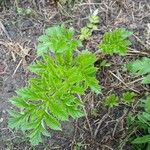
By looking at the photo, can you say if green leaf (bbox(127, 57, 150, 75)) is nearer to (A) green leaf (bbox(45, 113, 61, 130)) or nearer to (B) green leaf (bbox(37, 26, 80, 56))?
(B) green leaf (bbox(37, 26, 80, 56))

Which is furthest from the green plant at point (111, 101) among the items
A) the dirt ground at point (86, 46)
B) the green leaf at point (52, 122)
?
the green leaf at point (52, 122)

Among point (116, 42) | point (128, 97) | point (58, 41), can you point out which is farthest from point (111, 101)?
point (58, 41)

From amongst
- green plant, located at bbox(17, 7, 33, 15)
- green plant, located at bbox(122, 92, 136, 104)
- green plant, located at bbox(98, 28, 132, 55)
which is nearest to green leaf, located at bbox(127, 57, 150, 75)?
green plant, located at bbox(98, 28, 132, 55)

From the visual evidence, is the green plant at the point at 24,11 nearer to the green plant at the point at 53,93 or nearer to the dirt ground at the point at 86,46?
the dirt ground at the point at 86,46

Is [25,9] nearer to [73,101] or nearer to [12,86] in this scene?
[12,86]

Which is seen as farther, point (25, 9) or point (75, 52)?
point (25, 9)

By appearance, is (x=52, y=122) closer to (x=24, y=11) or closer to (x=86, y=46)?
(x=86, y=46)

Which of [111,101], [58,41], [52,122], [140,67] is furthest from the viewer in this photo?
[111,101]

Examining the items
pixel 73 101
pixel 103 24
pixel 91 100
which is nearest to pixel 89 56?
pixel 73 101
